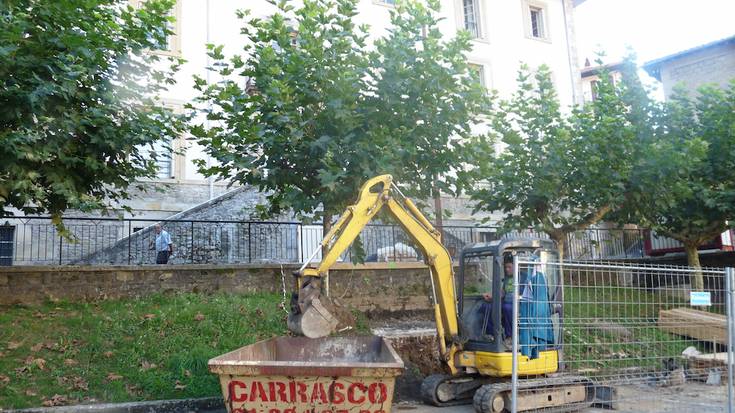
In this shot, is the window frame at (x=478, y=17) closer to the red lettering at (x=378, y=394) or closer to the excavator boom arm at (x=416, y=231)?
the excavator boom arm at (x=416, y=231)

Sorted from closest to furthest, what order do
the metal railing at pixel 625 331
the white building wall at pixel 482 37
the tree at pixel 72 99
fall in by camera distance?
the metal railing at pixel 625 331 → the tree at pixel 72 99 → the white building wall at pixel 482 37

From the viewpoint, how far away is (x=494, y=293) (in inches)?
321

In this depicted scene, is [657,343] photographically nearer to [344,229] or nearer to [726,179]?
[344,229]

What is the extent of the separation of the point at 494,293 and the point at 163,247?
958 cm

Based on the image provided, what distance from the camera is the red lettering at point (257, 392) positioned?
561 centimetres

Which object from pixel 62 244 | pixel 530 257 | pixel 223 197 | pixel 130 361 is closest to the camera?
pixel 530 257

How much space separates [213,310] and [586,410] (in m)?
6.96

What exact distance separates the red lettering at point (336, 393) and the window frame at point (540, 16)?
23.6 metres

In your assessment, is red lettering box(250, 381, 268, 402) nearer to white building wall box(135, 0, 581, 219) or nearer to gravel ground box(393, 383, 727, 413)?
gravel ground box(393, 383, 727, 413)

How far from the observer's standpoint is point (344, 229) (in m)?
7.60

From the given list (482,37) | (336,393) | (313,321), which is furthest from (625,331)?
(482,37)

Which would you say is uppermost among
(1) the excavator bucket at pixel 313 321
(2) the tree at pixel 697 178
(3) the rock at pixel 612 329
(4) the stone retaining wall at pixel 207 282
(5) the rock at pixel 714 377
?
(2) the tree at pixel 697 178

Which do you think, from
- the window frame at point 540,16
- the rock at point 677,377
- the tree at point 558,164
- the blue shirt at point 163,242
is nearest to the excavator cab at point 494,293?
the rock at point 677,377

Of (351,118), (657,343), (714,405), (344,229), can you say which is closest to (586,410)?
(714,405)
